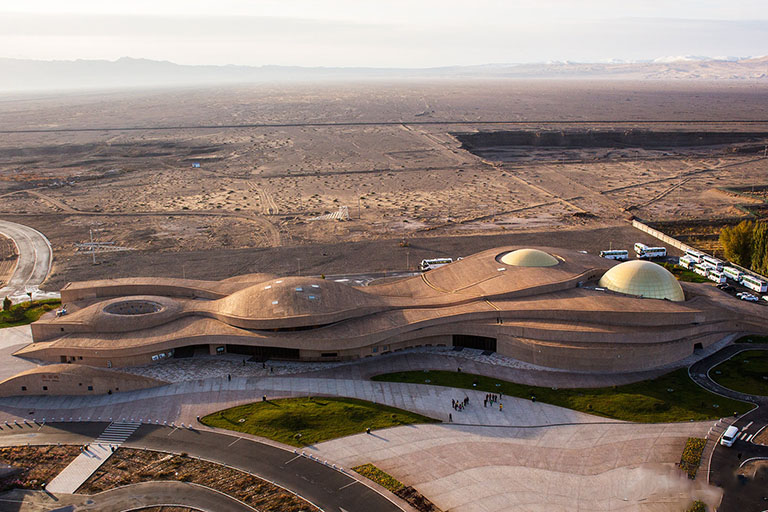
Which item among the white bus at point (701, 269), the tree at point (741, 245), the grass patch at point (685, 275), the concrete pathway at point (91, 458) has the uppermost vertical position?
the tree at point (741, 245)

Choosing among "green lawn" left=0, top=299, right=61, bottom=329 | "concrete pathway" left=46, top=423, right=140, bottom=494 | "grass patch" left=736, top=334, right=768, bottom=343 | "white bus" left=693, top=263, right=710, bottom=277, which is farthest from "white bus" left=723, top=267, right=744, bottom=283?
"green lawn" left=0, top=299, right=61, bottom=329

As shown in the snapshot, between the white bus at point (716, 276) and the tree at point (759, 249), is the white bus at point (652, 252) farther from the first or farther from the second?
the tree at point (759, 249)

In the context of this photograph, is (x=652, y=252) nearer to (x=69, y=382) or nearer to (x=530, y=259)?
(x=530, y=259)

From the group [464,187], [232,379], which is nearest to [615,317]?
[232,379]

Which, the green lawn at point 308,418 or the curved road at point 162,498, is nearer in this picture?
the curved road at point 162,498

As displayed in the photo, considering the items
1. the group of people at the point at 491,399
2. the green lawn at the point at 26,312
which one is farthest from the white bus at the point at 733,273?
the green lawn at the point at 26,312

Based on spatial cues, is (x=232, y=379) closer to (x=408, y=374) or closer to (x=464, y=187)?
(x=408, y=374)
